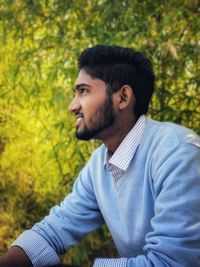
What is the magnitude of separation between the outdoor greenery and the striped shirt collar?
2.79ft

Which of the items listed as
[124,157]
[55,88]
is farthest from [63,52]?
[124,157]

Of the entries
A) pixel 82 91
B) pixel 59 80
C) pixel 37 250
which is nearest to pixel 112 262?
pixel 37 250

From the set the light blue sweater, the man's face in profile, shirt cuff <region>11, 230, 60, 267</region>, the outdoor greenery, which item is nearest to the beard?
the man's face in profile

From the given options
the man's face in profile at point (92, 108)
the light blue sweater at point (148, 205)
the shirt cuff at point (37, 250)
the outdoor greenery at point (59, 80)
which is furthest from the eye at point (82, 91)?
the outdoor greenery at point (59, 80)

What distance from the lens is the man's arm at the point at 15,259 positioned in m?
1.58

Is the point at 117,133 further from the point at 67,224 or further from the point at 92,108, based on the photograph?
the point at 67,224

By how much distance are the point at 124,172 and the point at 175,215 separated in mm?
300

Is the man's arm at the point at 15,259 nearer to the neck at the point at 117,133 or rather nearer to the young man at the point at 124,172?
the young man at the point at 124,172

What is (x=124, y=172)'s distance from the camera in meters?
1.60

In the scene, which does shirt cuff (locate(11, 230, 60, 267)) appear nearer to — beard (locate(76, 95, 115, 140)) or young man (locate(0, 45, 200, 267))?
young man (locate(0, 45, 200, 267))

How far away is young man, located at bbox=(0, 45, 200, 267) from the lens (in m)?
1.38

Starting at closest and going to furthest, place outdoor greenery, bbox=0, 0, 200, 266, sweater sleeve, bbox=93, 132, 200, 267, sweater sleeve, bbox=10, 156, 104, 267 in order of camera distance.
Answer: sweater sleeve, bbox=93, 132, 200, 267 → sweater sleeve, bbox=10, 156, 104, 267 → outdoor greenery, bbox=0, 0, 200, 266

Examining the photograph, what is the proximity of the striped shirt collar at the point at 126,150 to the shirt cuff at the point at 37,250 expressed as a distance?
0.34m

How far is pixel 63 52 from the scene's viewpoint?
2.59m
